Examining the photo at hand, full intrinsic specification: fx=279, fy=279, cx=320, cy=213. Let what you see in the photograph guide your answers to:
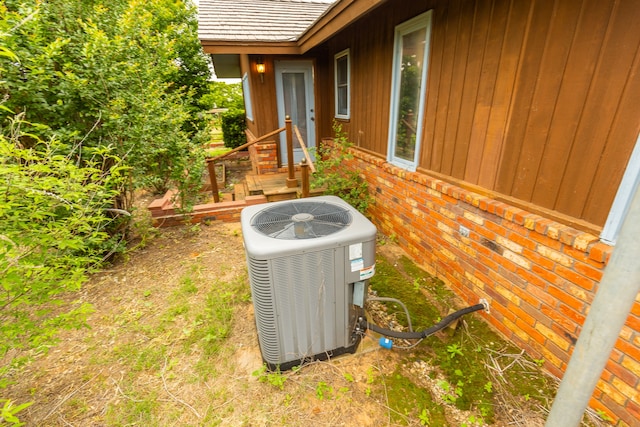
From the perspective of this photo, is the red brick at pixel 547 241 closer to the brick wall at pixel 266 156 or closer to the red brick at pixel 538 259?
the red brick at pixel 538 259

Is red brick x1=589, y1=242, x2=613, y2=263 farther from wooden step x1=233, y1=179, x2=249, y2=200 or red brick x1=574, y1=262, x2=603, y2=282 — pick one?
wooden step x1=233, y1=179, x2=249, y2=200

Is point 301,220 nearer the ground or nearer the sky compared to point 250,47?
nearer the ground

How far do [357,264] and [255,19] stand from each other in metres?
6.24

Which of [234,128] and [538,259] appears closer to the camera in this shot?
[538,259]

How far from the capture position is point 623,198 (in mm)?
1427

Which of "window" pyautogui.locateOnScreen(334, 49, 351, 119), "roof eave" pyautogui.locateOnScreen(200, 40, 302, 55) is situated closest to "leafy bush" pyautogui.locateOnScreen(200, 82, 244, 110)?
"roof eave" pyautogui.locateOnScreen(200, 40, 302, 55)

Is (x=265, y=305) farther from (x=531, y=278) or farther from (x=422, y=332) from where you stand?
(x=531, y=278)

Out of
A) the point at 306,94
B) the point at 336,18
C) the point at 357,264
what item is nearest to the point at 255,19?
the point at 306,94

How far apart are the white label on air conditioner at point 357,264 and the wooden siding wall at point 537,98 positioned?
1.24m

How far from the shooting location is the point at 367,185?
13.7 ft

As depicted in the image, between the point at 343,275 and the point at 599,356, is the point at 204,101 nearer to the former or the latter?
the point at 343,275

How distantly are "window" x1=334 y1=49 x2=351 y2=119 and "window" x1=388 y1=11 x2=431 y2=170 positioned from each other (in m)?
1.49

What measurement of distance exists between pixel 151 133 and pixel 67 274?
2240 mm

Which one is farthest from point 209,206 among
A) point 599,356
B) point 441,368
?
point 599,356
